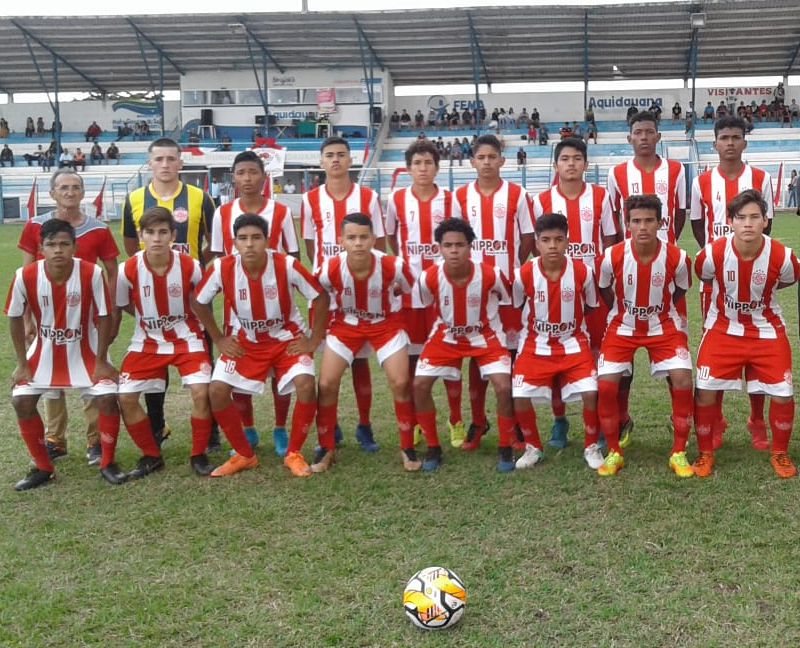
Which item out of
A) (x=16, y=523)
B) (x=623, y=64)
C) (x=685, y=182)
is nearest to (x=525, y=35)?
(x=623, y=64)

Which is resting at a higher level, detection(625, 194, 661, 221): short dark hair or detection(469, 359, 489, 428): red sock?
detection(625, 194, 661, 221): short dark hair

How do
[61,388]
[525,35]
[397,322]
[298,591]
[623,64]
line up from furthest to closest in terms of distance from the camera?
[623,64]
[525,35]
[397,322]
[61,388]
[298,591]

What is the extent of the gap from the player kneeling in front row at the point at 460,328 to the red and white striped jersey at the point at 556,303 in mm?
148


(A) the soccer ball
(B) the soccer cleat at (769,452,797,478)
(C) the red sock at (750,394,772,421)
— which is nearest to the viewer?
(A) the soccer ball

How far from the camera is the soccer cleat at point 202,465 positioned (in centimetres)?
445

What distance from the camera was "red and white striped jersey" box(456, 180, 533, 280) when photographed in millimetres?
4918

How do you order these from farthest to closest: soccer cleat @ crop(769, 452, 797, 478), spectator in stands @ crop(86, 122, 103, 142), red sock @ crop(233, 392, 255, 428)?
spectator in stands @ crop(86, 122, 103, 142) → red sock @ crop(233, 392, 255, 428) → soccer cleat @ crop(769, 452, 797, 478)

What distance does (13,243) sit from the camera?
19891 millimetres

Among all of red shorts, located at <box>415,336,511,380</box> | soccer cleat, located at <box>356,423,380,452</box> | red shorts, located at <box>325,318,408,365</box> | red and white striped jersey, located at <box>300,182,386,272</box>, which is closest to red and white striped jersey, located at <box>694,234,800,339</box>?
red shorts, located at <box>415,336,511,380</box>

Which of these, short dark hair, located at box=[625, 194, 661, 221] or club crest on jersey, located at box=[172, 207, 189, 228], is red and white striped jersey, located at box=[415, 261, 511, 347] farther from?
club crest on jersey, located at box=[172, 207, 189, 228]

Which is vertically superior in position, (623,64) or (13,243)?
(623,64)

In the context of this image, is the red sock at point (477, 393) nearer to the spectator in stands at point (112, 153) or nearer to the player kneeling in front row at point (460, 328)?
the player kneeling in front row at point (460, 328)

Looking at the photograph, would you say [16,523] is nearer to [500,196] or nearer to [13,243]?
[500,196]

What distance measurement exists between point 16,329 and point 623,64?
112 feet
